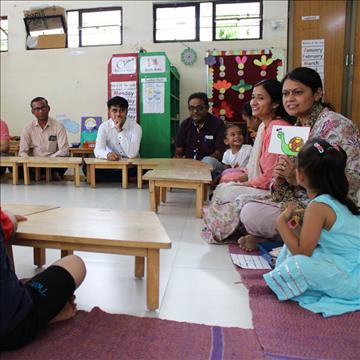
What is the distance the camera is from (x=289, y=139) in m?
1.84

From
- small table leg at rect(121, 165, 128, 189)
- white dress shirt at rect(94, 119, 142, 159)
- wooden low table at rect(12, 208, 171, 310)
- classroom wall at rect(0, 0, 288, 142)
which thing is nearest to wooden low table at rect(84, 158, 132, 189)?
small table leg at rect(121, 165, 128, 189)

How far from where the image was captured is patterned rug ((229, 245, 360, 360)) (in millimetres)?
1123

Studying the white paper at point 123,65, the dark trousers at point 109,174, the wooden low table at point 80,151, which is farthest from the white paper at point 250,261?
the wooden low table at point 80,151

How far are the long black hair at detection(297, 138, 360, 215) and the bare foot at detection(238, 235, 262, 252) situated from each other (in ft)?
2.57

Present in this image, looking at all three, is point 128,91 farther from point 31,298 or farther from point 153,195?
point 31,298

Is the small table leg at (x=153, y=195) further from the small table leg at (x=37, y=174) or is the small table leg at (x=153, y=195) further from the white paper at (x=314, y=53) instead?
the white paper at (x=314, y=53)

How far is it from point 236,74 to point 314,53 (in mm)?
1214

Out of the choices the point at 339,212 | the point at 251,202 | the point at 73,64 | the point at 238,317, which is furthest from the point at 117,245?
Answer: the point at 73,64

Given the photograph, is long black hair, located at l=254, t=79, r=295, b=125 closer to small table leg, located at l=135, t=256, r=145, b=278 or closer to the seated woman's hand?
the seated woman's hand

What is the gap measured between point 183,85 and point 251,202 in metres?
4.27

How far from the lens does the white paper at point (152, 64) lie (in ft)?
16.3

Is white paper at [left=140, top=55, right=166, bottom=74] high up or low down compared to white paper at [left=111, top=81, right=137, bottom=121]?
up

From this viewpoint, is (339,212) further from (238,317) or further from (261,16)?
(261,16)

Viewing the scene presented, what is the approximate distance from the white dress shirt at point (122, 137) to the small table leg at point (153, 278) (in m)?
3.27
